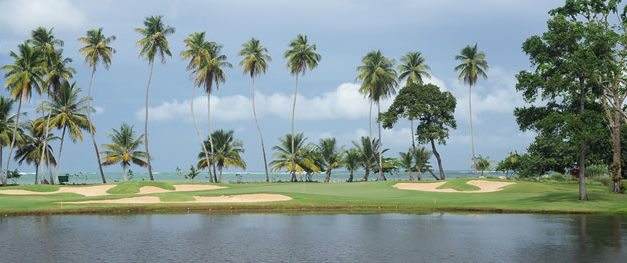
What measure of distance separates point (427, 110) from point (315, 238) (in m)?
57.1

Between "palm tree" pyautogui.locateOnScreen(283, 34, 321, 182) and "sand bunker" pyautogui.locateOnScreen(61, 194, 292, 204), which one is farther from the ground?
"palm tree" pyautogui.locateOnScreen(283, 34, 321, 182)

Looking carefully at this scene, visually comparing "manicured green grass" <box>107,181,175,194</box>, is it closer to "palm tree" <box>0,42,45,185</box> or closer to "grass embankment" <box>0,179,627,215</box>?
"grass embankment" <box>0,179,627,215</box>

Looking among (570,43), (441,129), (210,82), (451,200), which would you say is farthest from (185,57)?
(570,43)

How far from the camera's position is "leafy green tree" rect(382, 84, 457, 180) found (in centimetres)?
8494

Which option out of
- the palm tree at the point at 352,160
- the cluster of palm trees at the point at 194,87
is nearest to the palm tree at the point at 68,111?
the cluster of palm trees at the point at 194,87

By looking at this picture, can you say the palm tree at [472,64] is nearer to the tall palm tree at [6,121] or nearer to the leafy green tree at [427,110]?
the leafy green tree at [427,110]

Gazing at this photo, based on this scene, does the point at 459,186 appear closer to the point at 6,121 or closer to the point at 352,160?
the point at 352,160

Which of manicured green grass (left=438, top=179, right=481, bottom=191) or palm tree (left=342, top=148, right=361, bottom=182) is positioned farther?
palm tree (left=342, top=148, right=361, bottom=182)

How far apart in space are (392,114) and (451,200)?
36754 millimetres

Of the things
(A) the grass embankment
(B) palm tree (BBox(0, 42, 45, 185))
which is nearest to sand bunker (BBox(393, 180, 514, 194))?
(A) the grass embankment

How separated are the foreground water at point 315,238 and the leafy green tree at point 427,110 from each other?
142ft

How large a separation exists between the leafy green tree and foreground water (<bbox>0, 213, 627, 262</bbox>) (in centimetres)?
4325

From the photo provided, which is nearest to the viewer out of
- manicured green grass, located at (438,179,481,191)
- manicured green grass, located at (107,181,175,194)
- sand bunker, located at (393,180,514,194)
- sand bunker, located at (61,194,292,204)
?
sand bunker, located at (61,194,292,204)

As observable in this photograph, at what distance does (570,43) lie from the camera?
4878 cm
